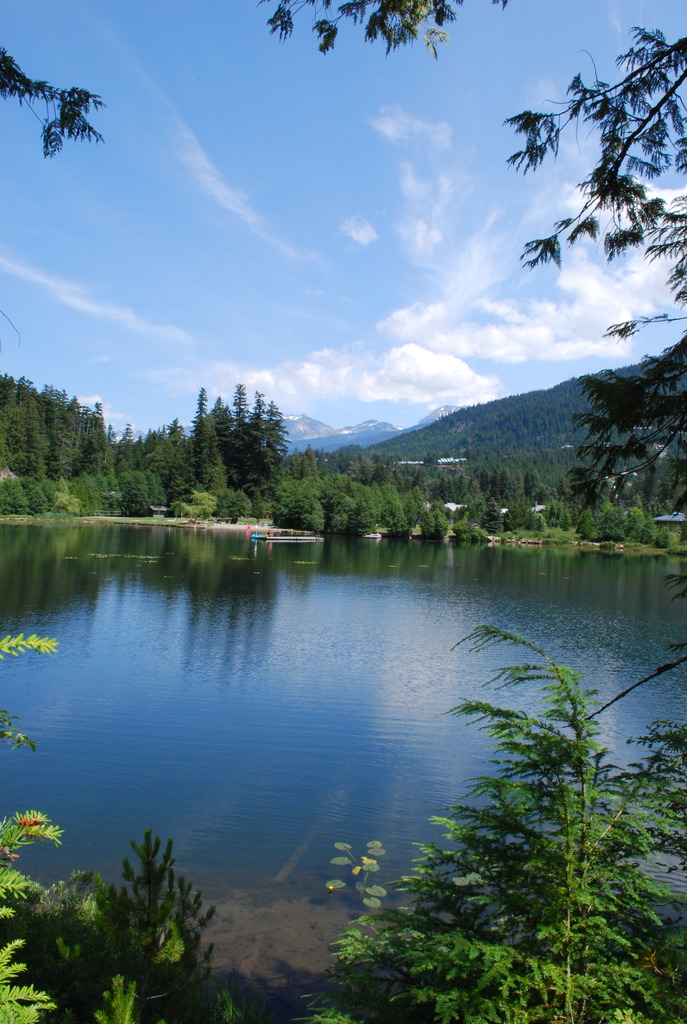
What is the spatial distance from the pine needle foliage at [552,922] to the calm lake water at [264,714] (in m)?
4.11

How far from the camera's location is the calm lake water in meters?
8.95

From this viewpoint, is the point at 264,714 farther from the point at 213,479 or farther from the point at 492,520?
the point at 492,520

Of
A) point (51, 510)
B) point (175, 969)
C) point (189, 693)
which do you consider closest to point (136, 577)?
point (189, 693)

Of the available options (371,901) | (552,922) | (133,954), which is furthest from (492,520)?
(552,922)

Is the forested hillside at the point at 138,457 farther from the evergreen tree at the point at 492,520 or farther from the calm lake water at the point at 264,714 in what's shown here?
the calm lake water at the point at 264,714

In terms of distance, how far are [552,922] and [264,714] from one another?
1323cm

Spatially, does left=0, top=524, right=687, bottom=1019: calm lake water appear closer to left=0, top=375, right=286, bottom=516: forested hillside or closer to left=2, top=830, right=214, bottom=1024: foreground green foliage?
left=2, top=830, right=214, bottom=1024: foreground green foliage

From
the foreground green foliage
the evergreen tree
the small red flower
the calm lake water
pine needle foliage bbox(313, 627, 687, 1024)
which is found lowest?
the calm lake water

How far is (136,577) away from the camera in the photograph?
122ft

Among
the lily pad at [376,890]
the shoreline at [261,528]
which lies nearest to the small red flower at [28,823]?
the lily pad at [376,890]

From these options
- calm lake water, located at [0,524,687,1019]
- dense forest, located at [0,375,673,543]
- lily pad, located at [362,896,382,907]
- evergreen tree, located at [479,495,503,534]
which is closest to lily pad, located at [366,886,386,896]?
lily pad, located at [362,896,382,907]

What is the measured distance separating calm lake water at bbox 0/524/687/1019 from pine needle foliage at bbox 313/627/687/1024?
4.11 m

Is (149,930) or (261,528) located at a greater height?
(261,528)

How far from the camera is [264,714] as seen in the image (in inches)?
614
